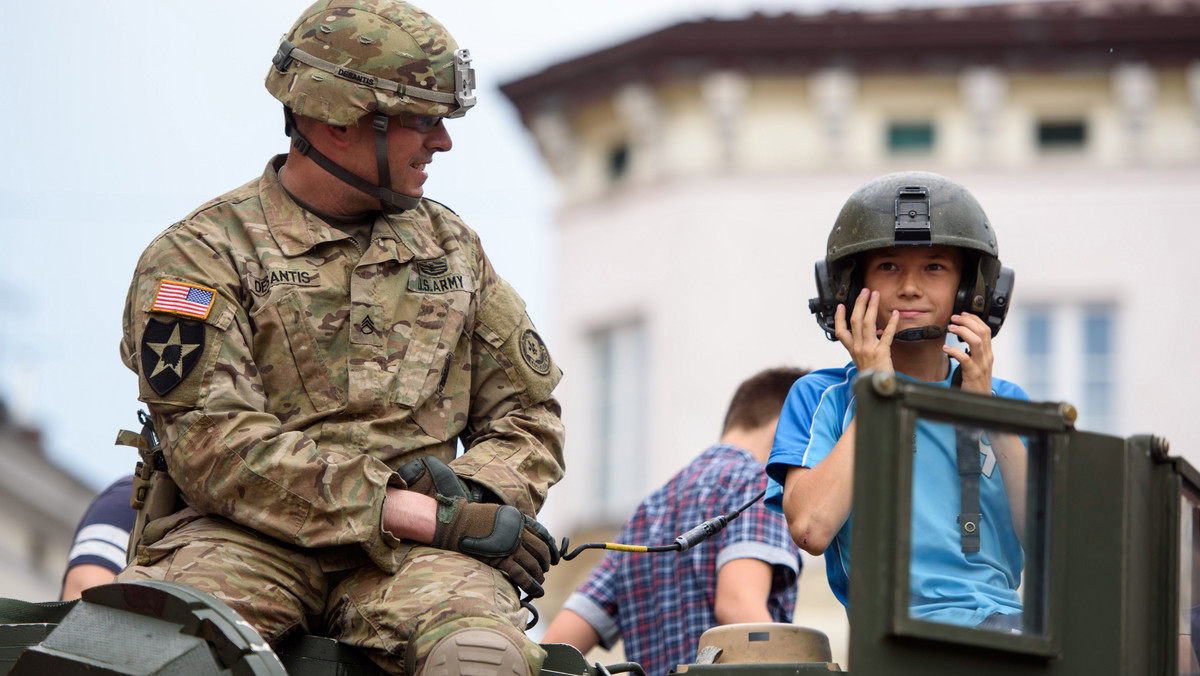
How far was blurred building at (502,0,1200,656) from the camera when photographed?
23.0m

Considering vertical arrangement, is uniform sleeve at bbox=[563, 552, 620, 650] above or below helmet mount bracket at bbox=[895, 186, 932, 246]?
below

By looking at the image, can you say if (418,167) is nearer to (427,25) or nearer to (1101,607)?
(427,25)

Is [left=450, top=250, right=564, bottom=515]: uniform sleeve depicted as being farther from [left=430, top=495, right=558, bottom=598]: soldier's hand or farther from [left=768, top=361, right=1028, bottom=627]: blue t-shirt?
[left=768, top=361, right=1028, bottom=627]: blue t-shirt

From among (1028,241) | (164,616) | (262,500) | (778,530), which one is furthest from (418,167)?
(1028,241)

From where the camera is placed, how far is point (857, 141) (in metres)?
24.0

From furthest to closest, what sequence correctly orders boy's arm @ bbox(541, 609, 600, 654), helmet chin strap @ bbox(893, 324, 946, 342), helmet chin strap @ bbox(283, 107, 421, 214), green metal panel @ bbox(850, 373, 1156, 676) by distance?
boy's arm @ bbox(541, 609, 600, 654) < helmet chin strap @ bbox(283, 107, 421, 214) < helmet chin strap @ bbox(893, 324, 946, 342) < green metal panel @ bbox(850, 373, 1156, 676)

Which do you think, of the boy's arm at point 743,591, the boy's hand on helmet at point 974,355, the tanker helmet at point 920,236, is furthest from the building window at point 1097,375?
the boy's hand on helmet at point 974,355

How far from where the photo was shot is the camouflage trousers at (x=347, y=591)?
14.2 ft

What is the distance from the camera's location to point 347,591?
4.57 meters

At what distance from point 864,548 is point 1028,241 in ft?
67.1

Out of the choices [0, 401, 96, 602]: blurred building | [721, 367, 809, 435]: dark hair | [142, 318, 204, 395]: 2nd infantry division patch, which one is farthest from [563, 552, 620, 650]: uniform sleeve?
[0, 401, 96, 602]: blurred building

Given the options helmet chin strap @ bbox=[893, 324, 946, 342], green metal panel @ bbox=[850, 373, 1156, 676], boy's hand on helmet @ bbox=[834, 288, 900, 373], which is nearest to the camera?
green metal panel @ bbox=[850, 373, 1156, 676]

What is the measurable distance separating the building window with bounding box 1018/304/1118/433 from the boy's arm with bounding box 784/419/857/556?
60.3 ft

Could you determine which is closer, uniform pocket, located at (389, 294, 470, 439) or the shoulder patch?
uniform pocket, located at (389, 294, 470, 439)
